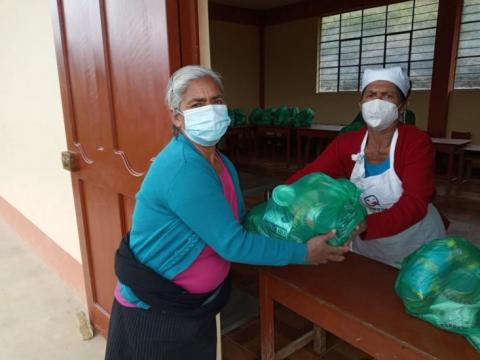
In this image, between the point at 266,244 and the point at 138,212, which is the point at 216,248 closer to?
the point at 266,244

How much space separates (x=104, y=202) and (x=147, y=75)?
790mm

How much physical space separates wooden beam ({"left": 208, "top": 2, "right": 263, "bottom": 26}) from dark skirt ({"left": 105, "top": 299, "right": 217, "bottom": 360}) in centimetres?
893

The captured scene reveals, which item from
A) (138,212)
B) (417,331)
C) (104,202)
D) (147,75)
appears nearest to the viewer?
(417,331)

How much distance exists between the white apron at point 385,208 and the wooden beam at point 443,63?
6364 millimetres

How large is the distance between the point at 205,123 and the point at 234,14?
9.34 m

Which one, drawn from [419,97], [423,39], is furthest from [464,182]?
[423,39]

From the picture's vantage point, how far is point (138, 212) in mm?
1225

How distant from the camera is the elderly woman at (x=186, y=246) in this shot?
3.55ft

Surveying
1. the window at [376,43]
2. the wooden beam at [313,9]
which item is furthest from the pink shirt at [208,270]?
the wooden beam at [313,9]

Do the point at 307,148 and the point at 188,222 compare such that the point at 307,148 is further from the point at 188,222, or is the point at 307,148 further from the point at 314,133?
the point at 188,222

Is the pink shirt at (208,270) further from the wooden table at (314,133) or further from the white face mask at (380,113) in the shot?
the wooden table at (314,133)

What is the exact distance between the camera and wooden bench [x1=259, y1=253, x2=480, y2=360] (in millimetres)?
1035

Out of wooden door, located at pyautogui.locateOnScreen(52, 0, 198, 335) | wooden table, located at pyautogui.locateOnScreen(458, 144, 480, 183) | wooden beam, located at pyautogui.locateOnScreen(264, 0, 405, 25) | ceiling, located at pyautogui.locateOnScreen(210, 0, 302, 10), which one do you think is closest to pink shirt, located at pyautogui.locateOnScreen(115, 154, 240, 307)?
wooden door, located at pyautogui.locateOnScreen(52, 0, 198, 335)

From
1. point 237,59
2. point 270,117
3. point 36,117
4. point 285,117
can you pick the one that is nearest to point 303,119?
point 285,117
